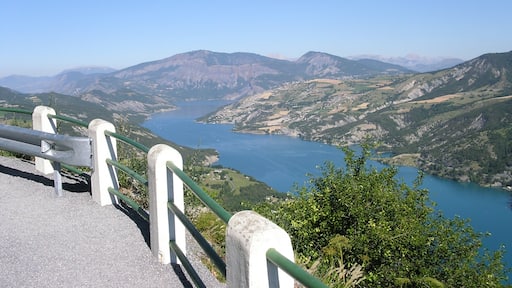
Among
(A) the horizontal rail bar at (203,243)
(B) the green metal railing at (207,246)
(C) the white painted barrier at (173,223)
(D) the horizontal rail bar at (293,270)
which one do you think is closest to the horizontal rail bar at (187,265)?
(B) the green metal railing at (207,246)

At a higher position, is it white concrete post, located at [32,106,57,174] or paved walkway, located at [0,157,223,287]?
white concrete post, located at [32,106,57,174]

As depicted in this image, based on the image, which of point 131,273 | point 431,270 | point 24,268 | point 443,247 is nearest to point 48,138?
point 24,268

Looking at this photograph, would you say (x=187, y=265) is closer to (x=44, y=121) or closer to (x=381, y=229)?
(x=44, y=121)

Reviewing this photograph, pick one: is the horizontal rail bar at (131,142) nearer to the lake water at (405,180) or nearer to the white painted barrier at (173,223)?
the white painted barrier at (173,223)

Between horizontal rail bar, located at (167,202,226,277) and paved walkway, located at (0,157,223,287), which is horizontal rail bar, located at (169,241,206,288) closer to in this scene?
paved walkway, located at (0,157,223,287)

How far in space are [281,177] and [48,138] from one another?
12807cm

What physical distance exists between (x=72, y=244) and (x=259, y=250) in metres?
3.54

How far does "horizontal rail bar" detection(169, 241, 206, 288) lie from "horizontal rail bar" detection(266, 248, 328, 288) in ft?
5.17

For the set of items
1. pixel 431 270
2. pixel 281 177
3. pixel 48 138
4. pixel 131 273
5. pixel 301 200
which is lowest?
pixel 281 177

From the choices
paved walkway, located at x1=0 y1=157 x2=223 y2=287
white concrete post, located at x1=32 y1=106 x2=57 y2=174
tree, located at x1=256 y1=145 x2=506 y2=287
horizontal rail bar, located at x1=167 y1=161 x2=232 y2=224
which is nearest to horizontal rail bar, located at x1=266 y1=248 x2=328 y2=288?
horizontal rail bar, located at x1=167 y1=161 x2=232 y2=224

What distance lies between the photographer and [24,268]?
14.6ft

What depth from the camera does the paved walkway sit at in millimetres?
4230

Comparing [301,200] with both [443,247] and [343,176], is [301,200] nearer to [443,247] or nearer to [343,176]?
[343,176]

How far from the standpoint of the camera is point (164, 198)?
442cm
